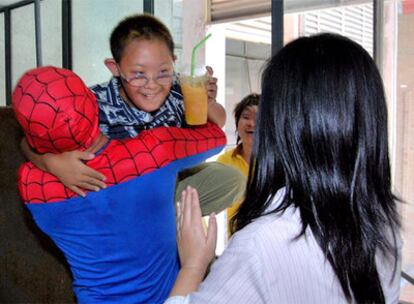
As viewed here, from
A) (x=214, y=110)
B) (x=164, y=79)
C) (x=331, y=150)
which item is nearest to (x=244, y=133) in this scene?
(x=214, y=110)

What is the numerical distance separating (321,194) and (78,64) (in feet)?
11.8

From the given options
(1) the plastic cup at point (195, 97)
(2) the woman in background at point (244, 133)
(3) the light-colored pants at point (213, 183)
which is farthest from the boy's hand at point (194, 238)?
(2) the woman in background at point (244, 133)

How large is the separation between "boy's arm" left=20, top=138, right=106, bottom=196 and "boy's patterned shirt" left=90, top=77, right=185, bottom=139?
0.28 meters

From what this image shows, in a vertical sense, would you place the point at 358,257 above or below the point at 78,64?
below

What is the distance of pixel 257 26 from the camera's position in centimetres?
406

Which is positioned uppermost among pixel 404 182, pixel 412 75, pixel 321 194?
pixel 412 75

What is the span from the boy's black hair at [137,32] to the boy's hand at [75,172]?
1.62 feet

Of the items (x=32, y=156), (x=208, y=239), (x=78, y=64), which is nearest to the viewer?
(x=208, y=239)

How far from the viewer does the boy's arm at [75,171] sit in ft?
3.53

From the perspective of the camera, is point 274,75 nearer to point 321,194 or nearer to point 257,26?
point 321,194

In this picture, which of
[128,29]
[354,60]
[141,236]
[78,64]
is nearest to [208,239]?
[141,236]

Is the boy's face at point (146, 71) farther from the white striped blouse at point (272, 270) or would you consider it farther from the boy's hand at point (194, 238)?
the white striped blouse at point (272, 270)

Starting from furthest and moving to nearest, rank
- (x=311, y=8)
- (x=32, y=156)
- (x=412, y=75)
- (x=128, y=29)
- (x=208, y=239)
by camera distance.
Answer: (x=311, y=8) < (x=412, y=75) < (x=128, y=29) < (x=32, y=156) < (x=208, y=239)

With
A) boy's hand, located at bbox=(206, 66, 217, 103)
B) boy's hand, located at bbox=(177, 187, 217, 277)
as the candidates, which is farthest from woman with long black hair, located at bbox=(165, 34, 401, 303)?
boy's hand, located at bbox=(206, 66, 217, 103)
